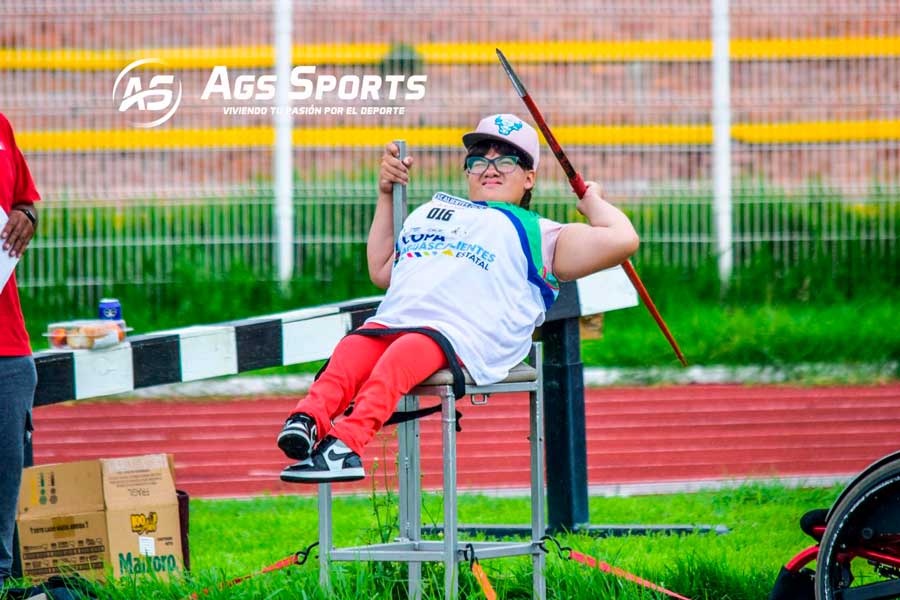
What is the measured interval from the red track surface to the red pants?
3.17 meters

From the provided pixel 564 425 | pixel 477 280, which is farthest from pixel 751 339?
pixel 477 280

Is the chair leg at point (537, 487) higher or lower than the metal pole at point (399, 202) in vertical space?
lower

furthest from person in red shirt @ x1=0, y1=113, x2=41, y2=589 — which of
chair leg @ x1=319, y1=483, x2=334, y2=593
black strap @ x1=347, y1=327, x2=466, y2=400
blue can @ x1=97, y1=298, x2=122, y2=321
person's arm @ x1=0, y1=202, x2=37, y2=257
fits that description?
black strap @ x1=347, y1=327, x2=466, y2=400

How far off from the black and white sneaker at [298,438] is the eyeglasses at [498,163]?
111 centimetres

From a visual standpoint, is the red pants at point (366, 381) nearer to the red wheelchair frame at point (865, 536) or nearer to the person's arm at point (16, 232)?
the red wheelchair frame at point (865, 536)

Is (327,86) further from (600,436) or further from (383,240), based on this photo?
(383,240)

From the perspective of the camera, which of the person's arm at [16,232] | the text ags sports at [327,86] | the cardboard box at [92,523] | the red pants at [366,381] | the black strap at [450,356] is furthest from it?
the text ags sports at [327,86]

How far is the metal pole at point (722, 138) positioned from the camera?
11.8m

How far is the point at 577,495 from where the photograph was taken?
20.6 feet

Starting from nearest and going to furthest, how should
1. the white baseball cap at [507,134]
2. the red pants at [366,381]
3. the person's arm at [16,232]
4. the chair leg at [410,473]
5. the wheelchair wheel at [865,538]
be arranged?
the wheelchair wheel at [865,538], the red pants at [366,381], the chair leg at [410,473], the white baseball cap at [507,134], the person's arm at [16,232]

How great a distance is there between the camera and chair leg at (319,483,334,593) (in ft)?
15.0

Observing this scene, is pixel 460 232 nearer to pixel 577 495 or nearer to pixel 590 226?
pixel 590 226

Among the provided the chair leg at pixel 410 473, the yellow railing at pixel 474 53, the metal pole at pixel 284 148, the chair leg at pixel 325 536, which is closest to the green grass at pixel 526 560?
the chair leg at pixel 325 536

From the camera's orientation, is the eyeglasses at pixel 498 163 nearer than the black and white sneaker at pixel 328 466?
No
